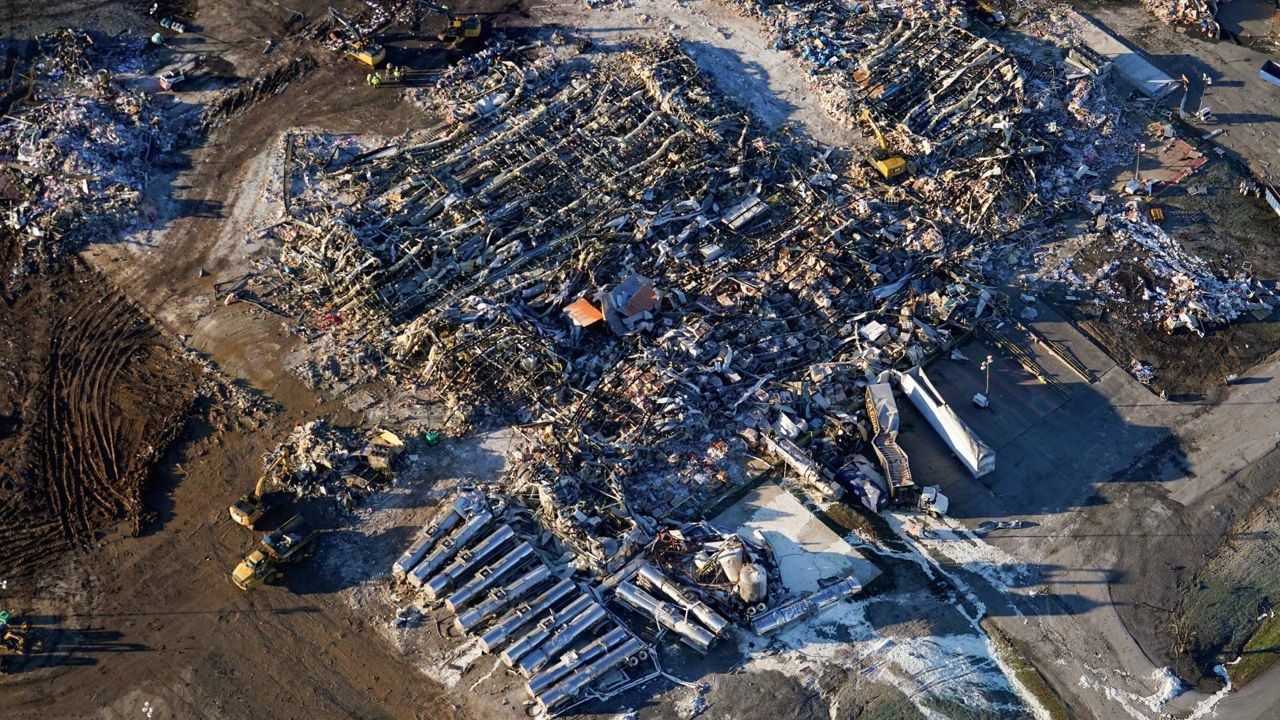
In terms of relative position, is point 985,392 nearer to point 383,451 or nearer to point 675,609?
point 675,609

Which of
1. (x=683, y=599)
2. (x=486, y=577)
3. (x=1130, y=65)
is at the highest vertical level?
(x=1130, y=65)

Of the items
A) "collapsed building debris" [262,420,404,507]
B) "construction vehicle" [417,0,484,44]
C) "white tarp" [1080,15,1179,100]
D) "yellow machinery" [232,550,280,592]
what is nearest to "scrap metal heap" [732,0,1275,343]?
"white tarp" [1080,15,1179,100]

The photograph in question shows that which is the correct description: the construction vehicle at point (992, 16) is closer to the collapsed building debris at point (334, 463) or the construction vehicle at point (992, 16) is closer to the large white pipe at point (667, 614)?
the large white pipe at point (667, 614)

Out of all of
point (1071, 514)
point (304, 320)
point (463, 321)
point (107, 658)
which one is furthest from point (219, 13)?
point (1071, 514)

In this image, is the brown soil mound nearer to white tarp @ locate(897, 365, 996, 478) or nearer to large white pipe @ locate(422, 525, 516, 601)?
large white pipe @ locate(422, 525, 516, 601)

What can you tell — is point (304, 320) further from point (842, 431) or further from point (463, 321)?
point (842, 431)

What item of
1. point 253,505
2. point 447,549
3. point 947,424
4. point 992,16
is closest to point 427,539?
point 447,549

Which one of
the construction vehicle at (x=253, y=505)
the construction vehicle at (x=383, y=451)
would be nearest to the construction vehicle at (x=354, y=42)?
the construction vehicle at (x=383, y=451)

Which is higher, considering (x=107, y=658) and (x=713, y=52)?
(x=713, y=52)
